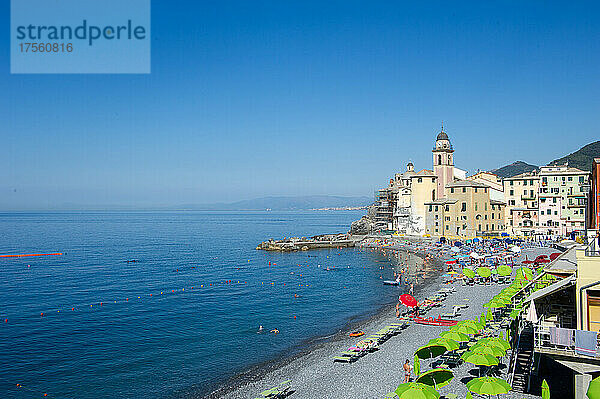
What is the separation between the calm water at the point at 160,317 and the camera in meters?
27.4

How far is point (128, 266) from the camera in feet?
243

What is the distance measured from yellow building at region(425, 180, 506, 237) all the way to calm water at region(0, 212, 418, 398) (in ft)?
59.3

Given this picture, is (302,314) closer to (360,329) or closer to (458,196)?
(360,329)

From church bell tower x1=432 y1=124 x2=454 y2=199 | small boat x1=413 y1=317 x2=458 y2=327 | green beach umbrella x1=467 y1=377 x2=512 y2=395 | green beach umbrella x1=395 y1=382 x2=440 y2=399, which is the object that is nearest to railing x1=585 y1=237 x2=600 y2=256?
green beach umbrella x1=467 y1=377 x2=512 y2=395

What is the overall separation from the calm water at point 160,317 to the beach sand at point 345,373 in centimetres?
225

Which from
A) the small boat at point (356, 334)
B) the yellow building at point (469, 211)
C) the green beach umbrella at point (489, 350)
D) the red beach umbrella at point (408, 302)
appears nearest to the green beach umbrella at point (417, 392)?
the green beach umbrella at point (489, 350)

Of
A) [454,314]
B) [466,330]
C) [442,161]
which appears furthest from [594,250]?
[442,161]

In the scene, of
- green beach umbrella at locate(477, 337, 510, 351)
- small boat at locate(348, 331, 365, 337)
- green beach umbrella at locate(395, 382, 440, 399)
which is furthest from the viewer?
small boat at locate(348, 331, 365, 337)

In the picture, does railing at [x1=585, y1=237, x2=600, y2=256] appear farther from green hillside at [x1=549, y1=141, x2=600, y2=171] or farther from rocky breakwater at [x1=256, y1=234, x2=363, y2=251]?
green hillside at [x1=549, y1=141, x2=600, y2=171]

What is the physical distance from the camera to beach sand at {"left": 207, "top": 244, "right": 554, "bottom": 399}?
73.6 ft

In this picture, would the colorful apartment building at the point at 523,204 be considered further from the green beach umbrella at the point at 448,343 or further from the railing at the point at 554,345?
the railing at the point at 554,345

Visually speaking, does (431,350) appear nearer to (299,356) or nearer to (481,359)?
(481,359)

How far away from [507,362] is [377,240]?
246 feet

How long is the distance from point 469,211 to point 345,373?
6502 cm
